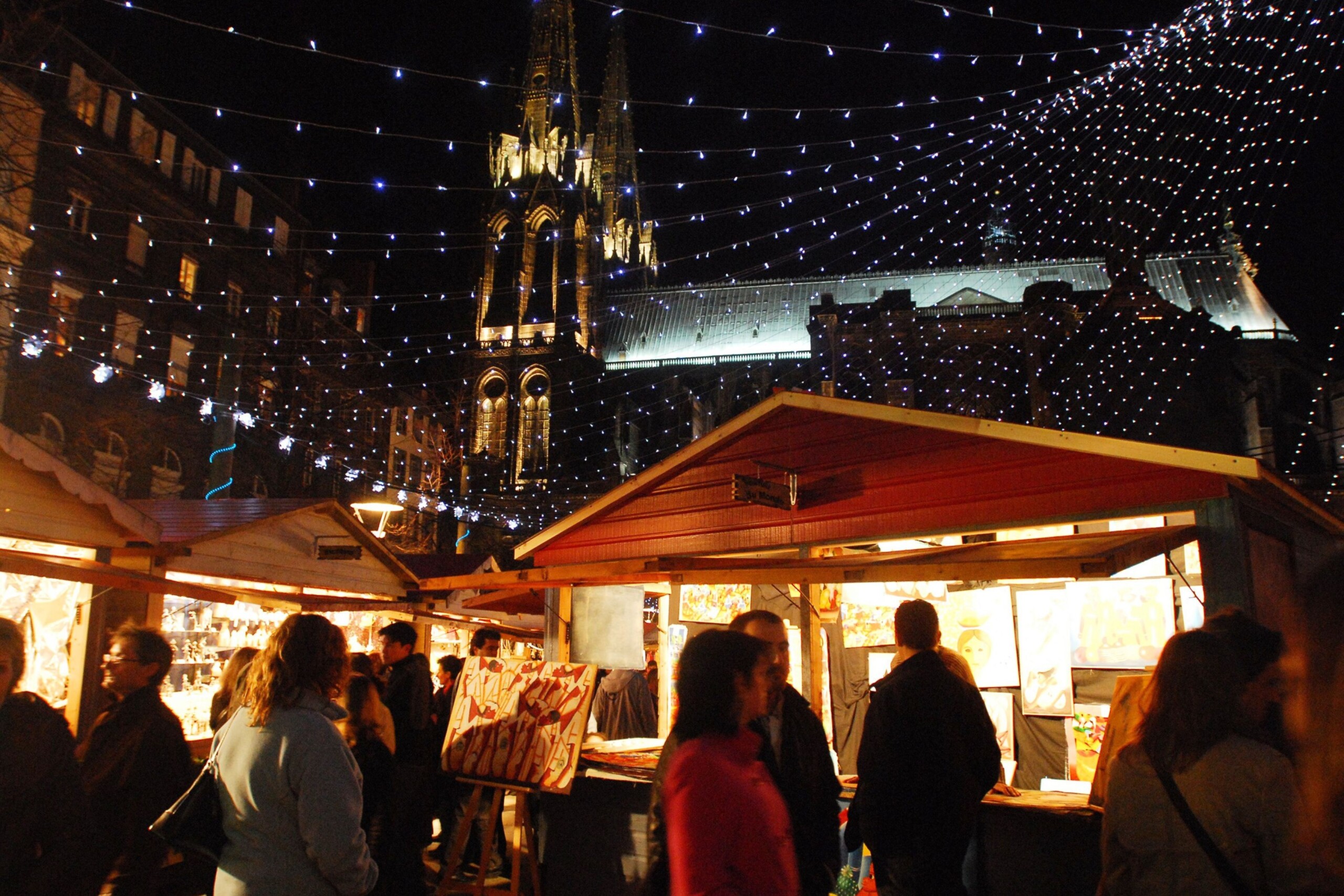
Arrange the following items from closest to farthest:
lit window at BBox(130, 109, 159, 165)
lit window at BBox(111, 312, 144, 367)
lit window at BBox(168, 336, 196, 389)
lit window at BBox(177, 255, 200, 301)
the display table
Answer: the display table, lit window at BBox(111, 312, 144, 367), lit window at BBox(130, 109, 159, 165), lit window at BBox(168, 336, 196, 389), lit window at BBox(177, 255, 200, 301)

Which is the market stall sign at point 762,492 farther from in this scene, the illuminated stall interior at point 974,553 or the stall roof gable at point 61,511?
the stall roof gable at point 61,511

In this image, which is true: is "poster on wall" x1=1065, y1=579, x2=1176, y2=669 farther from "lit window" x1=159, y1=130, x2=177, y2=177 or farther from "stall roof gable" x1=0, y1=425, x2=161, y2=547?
"lit window" x1=159, y1=130, x2=177, y2=177

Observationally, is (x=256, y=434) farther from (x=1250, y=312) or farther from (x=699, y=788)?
(x=1250, y=312)

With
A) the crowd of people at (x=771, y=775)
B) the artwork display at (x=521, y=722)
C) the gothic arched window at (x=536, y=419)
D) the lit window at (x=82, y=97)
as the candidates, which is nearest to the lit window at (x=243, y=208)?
the lit window at (x=82, y=97)

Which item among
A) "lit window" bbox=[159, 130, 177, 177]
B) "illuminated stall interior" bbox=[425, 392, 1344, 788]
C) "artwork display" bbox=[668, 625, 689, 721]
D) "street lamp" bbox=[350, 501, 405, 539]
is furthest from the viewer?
"lit window" bbox=[159, 130, 177, 177]

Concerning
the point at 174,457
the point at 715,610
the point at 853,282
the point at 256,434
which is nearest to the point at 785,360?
the point at 853,282

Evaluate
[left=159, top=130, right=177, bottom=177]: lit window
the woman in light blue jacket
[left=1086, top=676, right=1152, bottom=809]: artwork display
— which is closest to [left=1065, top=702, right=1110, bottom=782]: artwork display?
[left=1086, top=676, right=1152, bottom=809]: artwork display

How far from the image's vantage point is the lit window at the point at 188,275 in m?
30.3

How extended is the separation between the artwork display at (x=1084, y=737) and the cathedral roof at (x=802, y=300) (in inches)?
1477

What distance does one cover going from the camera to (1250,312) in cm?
4441

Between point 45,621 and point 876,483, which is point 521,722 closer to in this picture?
point 876,483

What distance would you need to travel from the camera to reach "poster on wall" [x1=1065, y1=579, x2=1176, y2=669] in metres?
7.09

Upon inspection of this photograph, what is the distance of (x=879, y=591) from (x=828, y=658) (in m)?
0.85

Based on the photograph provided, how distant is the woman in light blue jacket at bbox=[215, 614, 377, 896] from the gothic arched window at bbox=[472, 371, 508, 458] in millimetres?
52904
